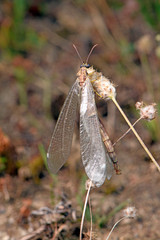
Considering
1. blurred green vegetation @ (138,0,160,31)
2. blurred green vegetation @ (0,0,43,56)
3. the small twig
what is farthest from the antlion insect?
blurred green vegetation @ (0,0,43,56)

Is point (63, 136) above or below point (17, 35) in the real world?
below

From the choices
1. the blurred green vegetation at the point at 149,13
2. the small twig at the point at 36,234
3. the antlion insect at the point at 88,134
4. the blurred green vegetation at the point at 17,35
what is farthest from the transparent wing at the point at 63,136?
the blurred green vegetation at the point at 17,35

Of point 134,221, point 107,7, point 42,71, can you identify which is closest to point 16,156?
point 134,221

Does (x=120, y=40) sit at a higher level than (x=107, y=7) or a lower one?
lower

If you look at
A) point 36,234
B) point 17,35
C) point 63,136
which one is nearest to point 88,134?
point 63,136

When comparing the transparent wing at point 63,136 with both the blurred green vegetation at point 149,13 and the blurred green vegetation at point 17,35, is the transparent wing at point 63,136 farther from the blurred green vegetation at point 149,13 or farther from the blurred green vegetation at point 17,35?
the blurred green vegetation at point 17,35

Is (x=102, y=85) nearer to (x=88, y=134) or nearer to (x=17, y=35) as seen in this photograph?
(x=88, y=134)

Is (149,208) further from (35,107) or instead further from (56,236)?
(35,107)
